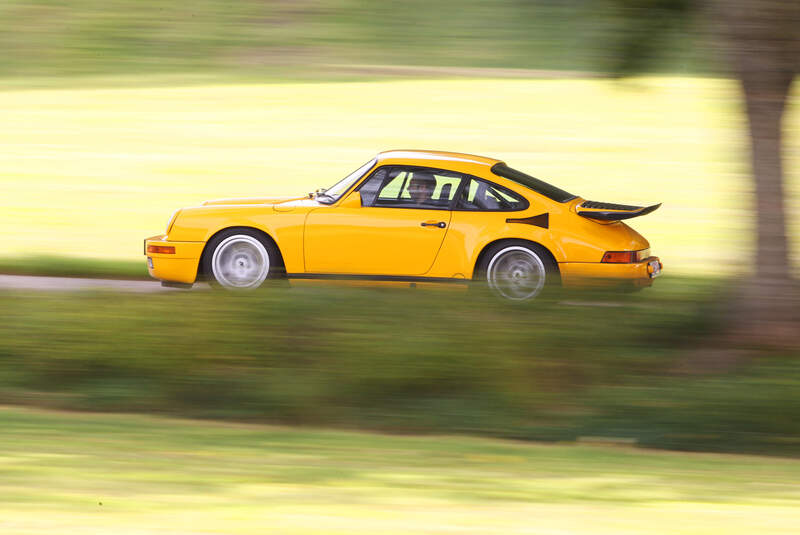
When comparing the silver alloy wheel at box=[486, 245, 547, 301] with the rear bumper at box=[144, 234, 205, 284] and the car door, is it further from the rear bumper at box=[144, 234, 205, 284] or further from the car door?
the rear bumper at box=[144, 234, 205, 284]

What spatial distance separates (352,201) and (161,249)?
187 cm

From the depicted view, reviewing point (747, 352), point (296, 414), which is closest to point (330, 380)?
point (296, 414)

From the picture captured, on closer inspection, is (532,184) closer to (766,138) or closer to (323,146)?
(766,138)

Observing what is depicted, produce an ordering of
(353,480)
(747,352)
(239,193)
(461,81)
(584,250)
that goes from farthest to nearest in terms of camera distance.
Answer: (461,81) < (239,193) < (584,250) < (747,352) < (353,480)

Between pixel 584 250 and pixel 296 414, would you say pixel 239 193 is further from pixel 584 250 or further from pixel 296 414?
pixel 296 414

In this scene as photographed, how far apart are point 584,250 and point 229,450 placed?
4642 millimetres

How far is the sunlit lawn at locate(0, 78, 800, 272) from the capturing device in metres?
18.8

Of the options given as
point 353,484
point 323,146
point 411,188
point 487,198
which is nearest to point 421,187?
point 411,188

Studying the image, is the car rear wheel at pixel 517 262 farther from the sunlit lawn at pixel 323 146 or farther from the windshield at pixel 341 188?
the sunlit lawn at pixel 323 146

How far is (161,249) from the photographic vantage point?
33.8ft

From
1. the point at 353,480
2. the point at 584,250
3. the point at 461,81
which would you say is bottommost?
the point at 353,480

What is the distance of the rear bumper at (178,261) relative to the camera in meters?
10.2

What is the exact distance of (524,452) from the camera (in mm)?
5988

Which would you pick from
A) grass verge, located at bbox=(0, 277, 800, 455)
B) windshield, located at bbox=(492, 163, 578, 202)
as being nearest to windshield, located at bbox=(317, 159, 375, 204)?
windshield, located at bbox=(492, 163, 578, 202)
